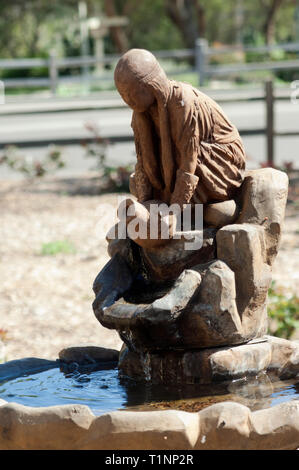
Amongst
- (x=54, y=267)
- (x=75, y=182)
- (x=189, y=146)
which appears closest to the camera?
(x=189, y=146)

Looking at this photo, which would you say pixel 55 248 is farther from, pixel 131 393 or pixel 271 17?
pixel 271 17

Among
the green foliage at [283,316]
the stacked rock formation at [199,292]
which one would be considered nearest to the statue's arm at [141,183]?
the stacked rock formation at [199,292]

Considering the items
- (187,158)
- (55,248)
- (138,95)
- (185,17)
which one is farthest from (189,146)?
(185,17)

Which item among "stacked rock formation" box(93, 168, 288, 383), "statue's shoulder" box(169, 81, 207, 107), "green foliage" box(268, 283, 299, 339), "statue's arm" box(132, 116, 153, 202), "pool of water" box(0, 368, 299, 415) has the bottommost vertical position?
"green foliage" box(268, 283, 299, 339)

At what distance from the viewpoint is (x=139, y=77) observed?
4020 mm

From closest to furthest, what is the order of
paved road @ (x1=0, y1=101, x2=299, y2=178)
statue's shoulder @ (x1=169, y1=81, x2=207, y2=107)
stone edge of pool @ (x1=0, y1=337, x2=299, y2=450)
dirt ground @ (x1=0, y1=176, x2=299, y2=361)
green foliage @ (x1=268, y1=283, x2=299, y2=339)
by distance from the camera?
stone edge of pool @ (x1=0, y1=337, x2=299, y2=450), statue's shoulder @ (x1=169, y1=81, x2=207, y2=107), green foliage @ (x1=268, y1=283, x2=299, y2=339), dirt ground @ (x1=0, y1=176, x2=299, y2=361), paved road @ (x1=0, y1=101, x2=299, y2=178)

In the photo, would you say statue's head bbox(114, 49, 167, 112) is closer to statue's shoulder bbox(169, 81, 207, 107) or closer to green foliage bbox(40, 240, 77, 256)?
statue's shoulder bbox(169, 81, 207, 107)

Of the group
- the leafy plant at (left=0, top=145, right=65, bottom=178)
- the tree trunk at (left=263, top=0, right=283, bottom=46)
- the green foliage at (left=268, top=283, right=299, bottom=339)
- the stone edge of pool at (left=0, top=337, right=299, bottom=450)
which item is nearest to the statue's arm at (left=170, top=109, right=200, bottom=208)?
the stone edge of pool at (left=0, top=337, right=299, bottom=450)

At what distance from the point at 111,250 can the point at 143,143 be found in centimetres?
64

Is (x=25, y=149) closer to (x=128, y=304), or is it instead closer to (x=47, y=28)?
(x=128, y=304)

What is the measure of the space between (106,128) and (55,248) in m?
9.31

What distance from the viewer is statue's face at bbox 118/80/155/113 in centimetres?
405

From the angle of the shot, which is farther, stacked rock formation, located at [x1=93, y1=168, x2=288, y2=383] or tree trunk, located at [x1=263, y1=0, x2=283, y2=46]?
tree trunk, located at [x1=263, y1=0, x2=283, y2=46]

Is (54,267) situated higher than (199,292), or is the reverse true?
(199,292)
